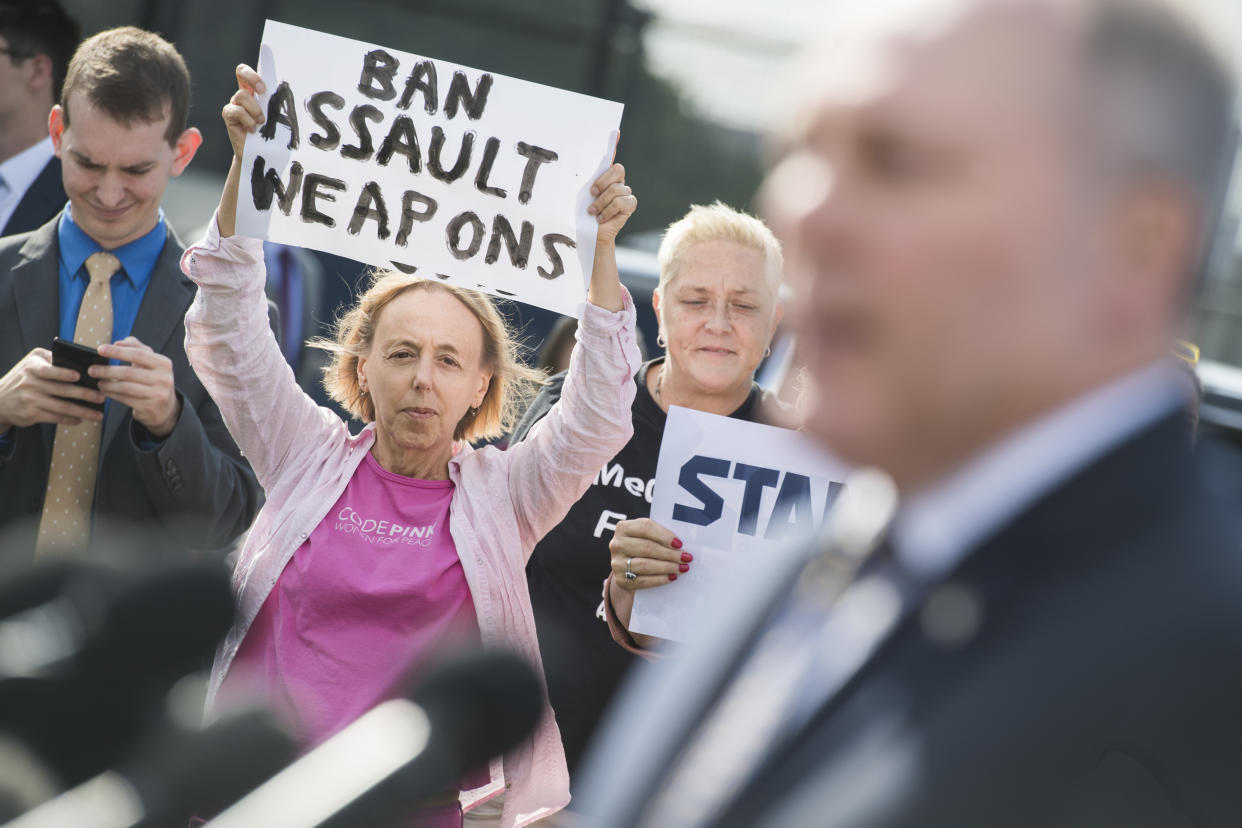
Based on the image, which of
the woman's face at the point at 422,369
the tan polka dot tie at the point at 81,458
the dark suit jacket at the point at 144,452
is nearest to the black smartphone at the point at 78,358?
the dark suit jacket at the point at 144,452

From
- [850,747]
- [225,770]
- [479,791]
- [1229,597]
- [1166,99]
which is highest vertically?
[1166,99]

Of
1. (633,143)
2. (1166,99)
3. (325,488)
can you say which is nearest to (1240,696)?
(1166,99)

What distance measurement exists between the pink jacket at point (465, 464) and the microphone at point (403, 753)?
4.86ft

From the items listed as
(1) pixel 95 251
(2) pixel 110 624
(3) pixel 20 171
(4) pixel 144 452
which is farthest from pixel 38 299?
(2) pixel 110 624

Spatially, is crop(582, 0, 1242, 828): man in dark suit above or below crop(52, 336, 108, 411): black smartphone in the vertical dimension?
above

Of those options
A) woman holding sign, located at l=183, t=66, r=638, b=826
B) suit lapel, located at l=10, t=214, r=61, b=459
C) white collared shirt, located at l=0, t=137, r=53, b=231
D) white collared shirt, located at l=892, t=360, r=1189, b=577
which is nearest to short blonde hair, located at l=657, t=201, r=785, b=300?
woman holding sign, located at l=183, t=66, r=638, b=826

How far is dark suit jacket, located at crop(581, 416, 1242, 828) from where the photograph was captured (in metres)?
0.68

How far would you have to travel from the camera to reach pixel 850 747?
2.40ft

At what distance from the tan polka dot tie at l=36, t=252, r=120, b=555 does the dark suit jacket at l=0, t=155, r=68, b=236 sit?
864 mm

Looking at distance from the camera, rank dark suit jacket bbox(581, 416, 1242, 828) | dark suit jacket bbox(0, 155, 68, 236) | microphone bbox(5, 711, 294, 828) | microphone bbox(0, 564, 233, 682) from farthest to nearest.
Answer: dark suit jacket bbox(0, 155, 68, 236), microphone bbox(0, 564, 233, 682), microphone bbox(5, 711, 294, 828), dark suit jacket bbox(581, 416, 1242, 828)

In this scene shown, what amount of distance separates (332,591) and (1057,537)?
1759mm

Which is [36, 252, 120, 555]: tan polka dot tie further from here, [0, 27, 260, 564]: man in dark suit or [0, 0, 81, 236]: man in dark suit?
[0, 0, 81, 236]: man in dark suit

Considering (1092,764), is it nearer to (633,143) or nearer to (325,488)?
(325,488)

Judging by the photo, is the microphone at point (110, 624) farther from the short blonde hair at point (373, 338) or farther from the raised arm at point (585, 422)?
the short blonde hair at point (373, 338)
